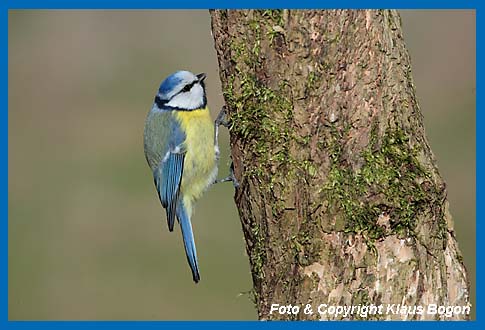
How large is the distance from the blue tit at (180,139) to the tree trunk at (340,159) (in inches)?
34.3

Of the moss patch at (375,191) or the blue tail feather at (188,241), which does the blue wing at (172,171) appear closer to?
the blue tail feather at (188,241)

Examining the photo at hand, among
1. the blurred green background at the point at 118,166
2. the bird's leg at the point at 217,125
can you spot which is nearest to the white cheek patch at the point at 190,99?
the bird's leg at the point at 217,125

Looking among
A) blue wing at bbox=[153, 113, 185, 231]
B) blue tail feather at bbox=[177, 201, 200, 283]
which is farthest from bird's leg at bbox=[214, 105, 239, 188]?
blue tail feather at bbox=[177, 201, 200, 283]

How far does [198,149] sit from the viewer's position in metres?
3.29

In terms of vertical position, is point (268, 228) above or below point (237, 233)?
above

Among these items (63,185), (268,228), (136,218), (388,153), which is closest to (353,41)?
(388,153)

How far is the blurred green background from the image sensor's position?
17.5 ft

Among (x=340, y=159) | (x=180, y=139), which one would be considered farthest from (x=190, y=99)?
(x=340, y=159)

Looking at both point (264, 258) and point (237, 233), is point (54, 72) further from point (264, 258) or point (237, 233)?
point (264, 258)

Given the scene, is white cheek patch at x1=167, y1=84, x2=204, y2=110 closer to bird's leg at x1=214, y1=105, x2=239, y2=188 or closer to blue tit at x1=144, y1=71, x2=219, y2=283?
blue tit at x1=144, y1=71, x2=219, y2=283

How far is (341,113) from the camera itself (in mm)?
2236

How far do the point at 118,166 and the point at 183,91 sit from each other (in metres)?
3.43

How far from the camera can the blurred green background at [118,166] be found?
535 centimetres

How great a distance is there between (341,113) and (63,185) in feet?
14.9
